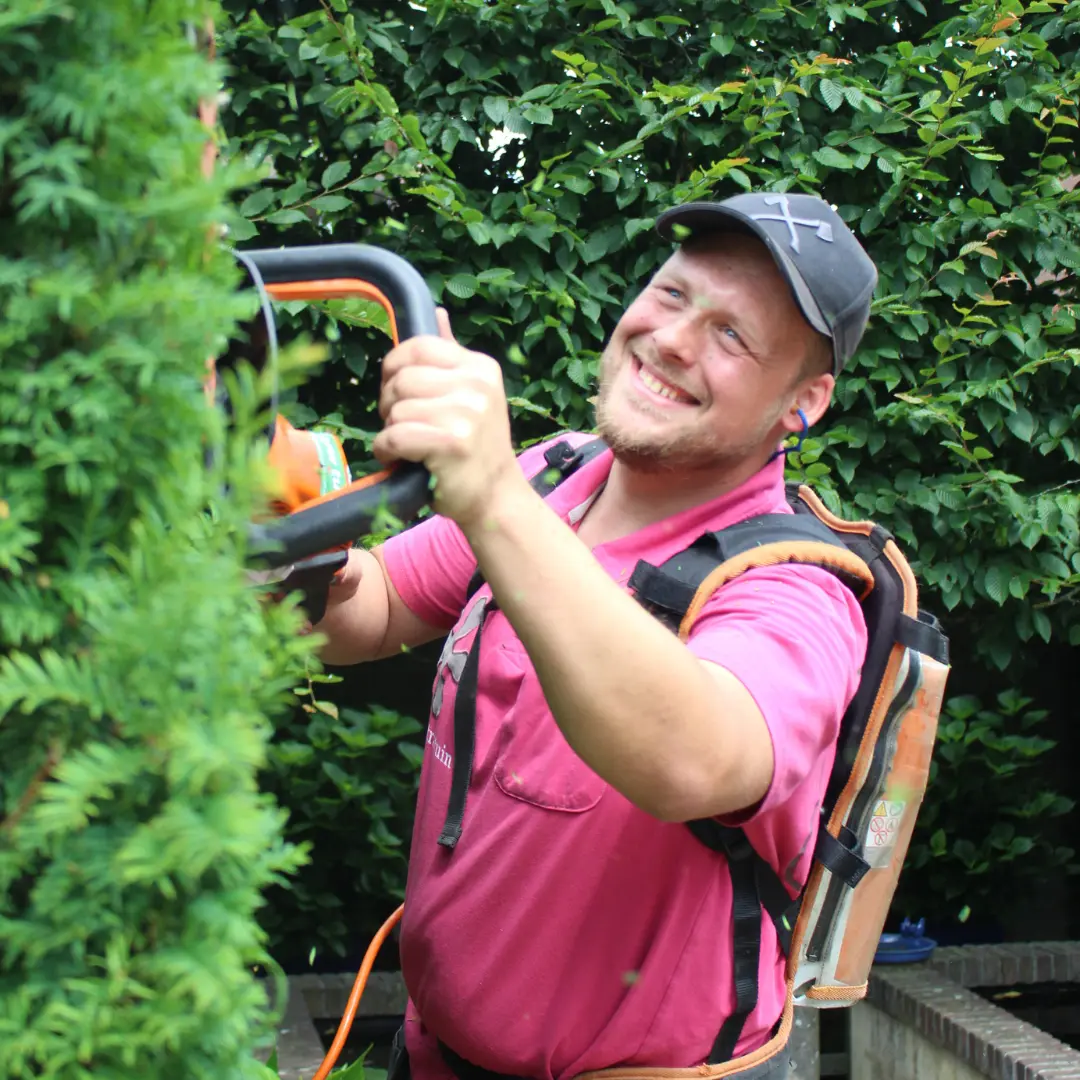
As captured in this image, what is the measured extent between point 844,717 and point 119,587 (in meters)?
1.47

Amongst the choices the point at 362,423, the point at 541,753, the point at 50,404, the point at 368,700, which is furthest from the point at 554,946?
the point at 368,700

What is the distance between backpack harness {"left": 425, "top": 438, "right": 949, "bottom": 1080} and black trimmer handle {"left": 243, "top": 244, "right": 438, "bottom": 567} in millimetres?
574

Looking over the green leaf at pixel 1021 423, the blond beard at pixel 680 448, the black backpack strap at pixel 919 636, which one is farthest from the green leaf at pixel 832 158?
the black backpack strap at pixel 919 636

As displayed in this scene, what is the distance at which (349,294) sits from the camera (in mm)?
1372

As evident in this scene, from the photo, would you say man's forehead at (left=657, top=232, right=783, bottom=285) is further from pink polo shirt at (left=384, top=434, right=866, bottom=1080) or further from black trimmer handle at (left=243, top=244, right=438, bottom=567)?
black trimmer handle at (left=243, top=244, right=438, bottom=567)

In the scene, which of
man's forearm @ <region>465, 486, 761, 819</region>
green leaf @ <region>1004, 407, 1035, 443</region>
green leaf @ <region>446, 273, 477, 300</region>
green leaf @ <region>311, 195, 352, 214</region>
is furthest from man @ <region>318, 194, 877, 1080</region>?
green leaf @ <region>1004, 407, 1035, 443</region>

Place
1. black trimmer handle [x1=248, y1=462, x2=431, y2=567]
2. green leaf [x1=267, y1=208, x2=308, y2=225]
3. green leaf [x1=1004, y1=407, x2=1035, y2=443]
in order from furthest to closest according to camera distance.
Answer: green leaf [x1=1004, y1=407, x2=1035, y2=443]
green leaf [x1=267, y1=208, x2=308, y2=225]
black trimmer handle [x1=248, y1=462, x2=431, y2=567]

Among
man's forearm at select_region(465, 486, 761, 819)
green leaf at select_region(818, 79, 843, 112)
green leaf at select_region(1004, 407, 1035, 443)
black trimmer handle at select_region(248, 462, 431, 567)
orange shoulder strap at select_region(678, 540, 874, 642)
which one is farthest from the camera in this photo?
green leaf at select_region(1004, 407, 1035, 443)

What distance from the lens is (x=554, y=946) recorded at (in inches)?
69.6

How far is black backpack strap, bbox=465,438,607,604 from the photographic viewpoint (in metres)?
2.22

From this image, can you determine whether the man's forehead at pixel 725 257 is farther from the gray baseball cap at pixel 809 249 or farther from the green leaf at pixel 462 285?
the green leaf at pixel 462 285

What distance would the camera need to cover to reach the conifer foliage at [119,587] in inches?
30.5

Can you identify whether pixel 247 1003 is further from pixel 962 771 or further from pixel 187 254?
pixel 962 771

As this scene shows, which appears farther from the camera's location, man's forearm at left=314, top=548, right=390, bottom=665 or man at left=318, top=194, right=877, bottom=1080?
man's forearm at left=314, top=548, right=390, bottom=665
